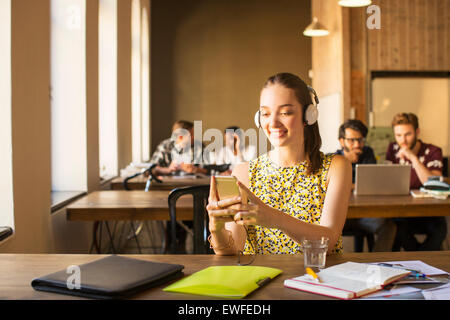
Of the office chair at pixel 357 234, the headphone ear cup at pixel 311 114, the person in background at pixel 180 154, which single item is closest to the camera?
the headphone ear cup at pixel 311 114

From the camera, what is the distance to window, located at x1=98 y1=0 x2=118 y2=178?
586 centimetres

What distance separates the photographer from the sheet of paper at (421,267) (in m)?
1.48

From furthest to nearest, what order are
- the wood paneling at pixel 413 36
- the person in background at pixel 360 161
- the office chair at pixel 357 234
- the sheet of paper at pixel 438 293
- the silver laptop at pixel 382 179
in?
the wood paneling at pixel 413 36 < the office chair at pixel 357 234 < the person in background at pixel 360 161 < the silver laptop at pixel 382 179 < the sheet of paper at pixel 438 293

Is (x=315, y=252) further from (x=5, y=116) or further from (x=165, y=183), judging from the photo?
(x=165, y=183)

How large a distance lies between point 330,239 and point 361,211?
1.41 meters

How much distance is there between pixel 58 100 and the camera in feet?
13.5

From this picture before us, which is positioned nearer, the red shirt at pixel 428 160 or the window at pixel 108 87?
the red shirt at pixel 428 160

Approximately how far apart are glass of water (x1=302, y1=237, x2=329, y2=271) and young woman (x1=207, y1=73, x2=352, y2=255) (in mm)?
143

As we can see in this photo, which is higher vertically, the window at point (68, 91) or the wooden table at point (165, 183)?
the window at point (68, 91)

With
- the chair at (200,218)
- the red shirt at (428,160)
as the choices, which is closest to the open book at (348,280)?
the chair at (200,218)

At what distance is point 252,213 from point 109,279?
455mm

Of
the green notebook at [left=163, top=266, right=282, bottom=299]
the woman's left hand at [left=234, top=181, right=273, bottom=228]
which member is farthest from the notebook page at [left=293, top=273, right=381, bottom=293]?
the woman's left hand at [left=234, top=181, right=273, bottom=228]

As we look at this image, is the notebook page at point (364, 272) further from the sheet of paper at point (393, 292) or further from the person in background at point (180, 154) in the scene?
the person in background at point (180, 154)

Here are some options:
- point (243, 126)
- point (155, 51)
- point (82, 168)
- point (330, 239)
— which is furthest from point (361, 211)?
point (155, 51)
